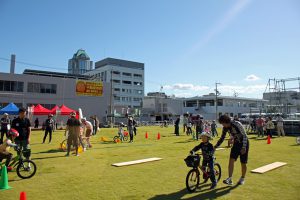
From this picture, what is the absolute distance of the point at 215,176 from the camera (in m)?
7.37

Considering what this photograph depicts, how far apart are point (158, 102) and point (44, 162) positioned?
6780cm

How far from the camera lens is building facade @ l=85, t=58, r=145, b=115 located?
92938mm

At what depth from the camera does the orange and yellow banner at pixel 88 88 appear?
168ft

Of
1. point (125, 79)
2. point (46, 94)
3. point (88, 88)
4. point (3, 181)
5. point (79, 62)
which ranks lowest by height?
point (3, 181)

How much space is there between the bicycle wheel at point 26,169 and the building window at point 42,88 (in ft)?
138

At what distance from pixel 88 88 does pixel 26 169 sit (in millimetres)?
45054

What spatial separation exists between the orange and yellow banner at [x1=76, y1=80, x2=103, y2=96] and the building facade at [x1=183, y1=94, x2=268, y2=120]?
3608 centimetres

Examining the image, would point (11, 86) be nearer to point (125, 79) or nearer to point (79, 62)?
point (125, 79)

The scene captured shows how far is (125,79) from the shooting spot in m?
95.6

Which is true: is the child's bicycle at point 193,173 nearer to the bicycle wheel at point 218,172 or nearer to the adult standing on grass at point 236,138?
the bicycle wheel at point 218,172

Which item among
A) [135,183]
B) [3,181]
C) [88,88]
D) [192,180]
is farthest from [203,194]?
[88,88]

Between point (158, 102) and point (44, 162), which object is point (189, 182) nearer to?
point (44, 162)

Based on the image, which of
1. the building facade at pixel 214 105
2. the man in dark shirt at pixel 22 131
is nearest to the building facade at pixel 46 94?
the building facade at pixel 214 105

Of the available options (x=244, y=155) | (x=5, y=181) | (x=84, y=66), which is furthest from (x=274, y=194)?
(x=84, y=66)
